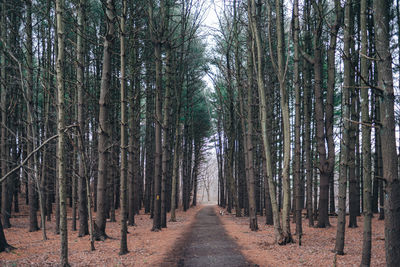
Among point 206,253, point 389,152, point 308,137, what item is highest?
point 308,137

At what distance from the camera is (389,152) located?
491 cm

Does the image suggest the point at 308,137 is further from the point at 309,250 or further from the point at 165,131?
the point at 165,131

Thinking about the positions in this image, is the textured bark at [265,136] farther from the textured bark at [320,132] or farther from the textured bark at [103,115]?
the textured bark at [103,115]

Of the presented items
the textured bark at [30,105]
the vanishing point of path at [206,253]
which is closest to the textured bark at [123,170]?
the vanishing point of path at [206,253]

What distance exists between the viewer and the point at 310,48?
17344mm

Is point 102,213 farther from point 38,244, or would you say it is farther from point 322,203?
point 322,203

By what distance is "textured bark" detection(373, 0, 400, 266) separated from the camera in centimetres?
482

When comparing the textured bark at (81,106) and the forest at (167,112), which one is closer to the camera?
the forest at (167,112)

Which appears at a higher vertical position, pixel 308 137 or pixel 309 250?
pixel 308 137

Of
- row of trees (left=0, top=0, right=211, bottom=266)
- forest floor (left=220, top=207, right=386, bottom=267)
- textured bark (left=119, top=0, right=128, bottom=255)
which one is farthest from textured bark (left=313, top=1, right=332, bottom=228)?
textured bark (left=119, top=0, right=128, bottom=255)

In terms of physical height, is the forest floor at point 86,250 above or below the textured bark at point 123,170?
below

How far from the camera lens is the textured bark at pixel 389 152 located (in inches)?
190

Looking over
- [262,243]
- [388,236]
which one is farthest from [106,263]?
[388,236]

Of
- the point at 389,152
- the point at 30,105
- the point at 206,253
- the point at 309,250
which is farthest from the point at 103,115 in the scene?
the point at 389,152
